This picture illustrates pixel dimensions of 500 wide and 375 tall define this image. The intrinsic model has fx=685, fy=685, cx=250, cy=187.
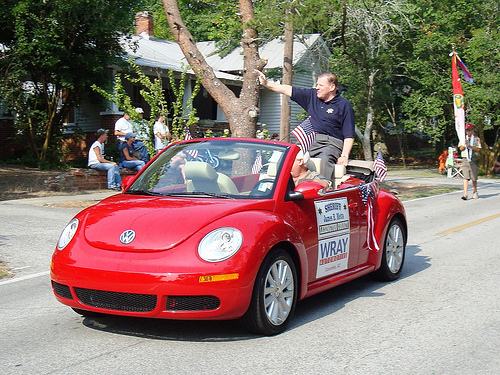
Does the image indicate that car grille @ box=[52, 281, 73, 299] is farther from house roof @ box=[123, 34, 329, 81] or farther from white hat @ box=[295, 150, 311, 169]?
house roof @ box=[123, 34, 329, 81]

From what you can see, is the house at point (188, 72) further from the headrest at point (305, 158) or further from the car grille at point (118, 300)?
the car grille at point (118, 300)

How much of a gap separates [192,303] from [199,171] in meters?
1.55

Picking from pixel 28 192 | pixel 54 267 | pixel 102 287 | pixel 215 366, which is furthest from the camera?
pixel 28 192

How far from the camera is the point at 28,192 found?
16.4 meters

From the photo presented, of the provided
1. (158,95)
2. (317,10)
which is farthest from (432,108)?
(158,95)

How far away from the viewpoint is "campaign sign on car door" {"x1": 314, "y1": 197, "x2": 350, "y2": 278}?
6.10 meters

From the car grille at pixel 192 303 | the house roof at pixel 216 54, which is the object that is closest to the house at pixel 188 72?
the house roof at pixel 216 54

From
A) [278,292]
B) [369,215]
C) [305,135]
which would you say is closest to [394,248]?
[369,215]

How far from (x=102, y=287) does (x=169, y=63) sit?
80.5ft

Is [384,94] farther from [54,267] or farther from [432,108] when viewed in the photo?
[54,267]

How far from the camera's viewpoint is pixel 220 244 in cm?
499

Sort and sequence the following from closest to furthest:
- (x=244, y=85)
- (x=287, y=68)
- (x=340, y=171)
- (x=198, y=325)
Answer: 1. (x=198, y=325)
2. (x=340, y=171)
3. (x=244, y=85)
4. (x=287, y=68)

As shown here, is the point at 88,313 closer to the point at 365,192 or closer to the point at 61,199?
the point at 365,192

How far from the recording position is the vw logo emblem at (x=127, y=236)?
506cm
